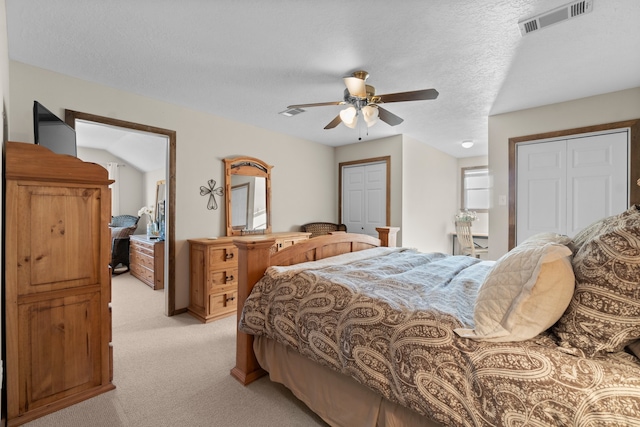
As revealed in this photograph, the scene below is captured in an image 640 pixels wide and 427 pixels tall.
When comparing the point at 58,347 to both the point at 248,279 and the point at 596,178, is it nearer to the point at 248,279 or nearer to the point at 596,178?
the point at 248,279

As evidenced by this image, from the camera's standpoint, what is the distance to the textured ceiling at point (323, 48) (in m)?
1.72

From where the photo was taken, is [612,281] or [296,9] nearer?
[612,281]

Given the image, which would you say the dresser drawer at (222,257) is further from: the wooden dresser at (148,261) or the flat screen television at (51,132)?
the wooden dresser at (148,261)

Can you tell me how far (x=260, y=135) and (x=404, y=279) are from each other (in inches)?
124

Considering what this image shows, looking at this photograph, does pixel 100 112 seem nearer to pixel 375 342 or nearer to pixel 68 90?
pixel 68 90

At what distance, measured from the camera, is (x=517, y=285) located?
1.13 m

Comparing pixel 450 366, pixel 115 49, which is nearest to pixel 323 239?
pixel 450 366

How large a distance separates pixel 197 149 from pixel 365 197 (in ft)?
9.11

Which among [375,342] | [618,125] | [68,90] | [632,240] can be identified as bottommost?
[375,342]

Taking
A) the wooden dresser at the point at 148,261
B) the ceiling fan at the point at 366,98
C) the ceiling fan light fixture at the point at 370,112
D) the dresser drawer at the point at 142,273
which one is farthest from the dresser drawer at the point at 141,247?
the ceiling fan light fixture at the point at 370,112

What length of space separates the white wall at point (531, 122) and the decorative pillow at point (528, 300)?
2.82 meters

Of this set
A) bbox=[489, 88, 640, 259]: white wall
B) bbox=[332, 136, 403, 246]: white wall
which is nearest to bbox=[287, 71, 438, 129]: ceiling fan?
bbox=[489, 88, 640, 259]: white wall

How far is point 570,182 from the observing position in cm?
321

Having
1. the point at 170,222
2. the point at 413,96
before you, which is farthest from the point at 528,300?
the point at 170,222
